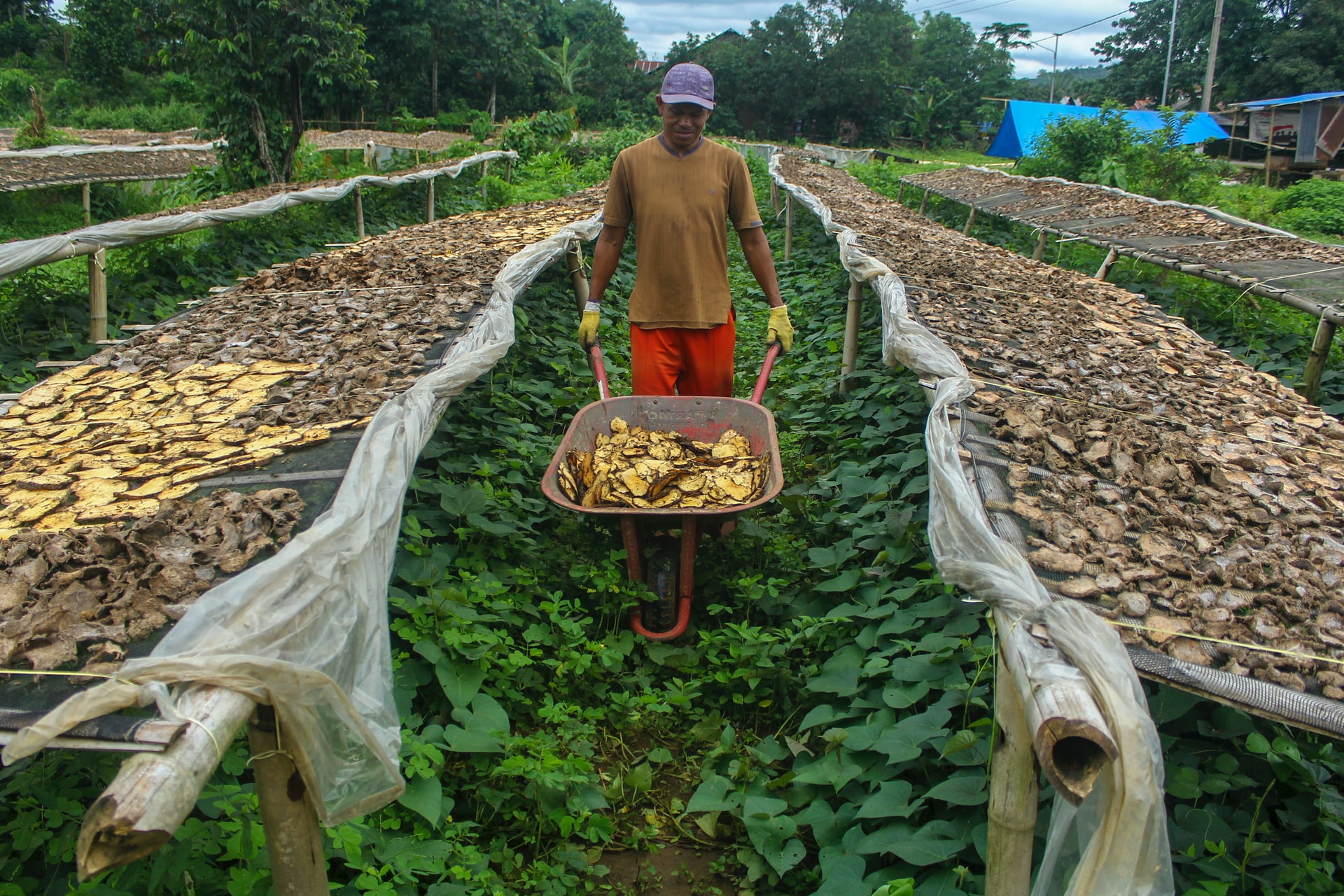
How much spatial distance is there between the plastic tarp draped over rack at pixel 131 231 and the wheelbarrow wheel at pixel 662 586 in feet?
14.4

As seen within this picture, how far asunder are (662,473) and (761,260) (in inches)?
53.0

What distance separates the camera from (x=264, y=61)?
12320mm

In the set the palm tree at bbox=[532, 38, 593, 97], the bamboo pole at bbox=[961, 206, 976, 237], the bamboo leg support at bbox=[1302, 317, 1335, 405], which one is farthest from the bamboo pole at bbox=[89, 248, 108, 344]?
the palm tree at bbox=[532, 38, 593, 97]

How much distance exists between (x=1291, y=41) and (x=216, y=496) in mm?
44020

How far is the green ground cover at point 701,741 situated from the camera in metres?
2.22

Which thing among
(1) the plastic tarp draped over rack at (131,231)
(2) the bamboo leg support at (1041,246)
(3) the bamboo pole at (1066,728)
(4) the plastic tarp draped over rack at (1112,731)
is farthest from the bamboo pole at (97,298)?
(2) the bamboo leg support at (1041,246)

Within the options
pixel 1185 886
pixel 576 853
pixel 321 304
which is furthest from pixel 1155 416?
pixel 321 304

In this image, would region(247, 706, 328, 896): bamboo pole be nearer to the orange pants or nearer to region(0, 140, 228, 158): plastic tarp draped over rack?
the orange pants

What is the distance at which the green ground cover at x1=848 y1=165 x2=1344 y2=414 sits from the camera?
6.41 m

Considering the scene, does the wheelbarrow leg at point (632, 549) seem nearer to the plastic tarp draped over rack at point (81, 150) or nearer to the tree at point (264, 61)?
the tree at point (264, 61)

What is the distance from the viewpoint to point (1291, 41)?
34469mm

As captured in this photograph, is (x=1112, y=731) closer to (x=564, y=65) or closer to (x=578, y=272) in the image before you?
(x=578, y=272)

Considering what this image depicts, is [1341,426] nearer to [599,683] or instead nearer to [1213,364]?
[1213,364]

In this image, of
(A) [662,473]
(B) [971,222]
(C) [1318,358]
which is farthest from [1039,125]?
(A) [662,473]
